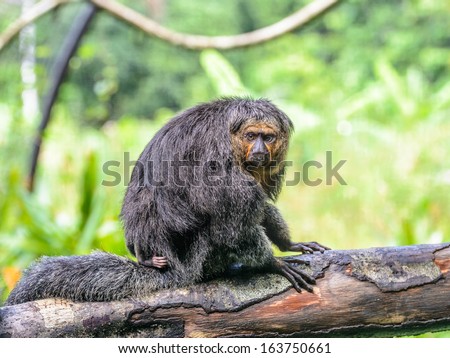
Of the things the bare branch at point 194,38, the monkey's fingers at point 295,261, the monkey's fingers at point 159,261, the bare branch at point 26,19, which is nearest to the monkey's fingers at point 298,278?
the monkey's fingers at point 295,261

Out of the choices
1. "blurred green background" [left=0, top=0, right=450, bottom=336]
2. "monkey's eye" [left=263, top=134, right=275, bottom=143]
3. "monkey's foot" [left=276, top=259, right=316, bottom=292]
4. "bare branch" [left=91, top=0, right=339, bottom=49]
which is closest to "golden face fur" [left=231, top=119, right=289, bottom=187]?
"monkey's eye" [left=263, top=134, right=275, bottom=143]

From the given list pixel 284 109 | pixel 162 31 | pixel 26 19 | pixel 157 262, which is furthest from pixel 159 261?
pixel 284 109

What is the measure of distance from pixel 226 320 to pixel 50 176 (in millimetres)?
7318

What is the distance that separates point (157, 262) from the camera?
3.02 metres

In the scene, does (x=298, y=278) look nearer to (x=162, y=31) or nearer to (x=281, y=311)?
(x=281, y=311)

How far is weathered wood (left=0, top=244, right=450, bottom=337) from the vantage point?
8.91 ft

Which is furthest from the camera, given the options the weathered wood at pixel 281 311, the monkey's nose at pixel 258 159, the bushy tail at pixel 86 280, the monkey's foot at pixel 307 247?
the monkey's foot at pixel 307 247

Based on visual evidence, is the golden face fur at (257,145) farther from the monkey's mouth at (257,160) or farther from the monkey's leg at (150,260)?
the monkey's leg at (150,260)

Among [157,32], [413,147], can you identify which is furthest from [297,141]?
[157,32]

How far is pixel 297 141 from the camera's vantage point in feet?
32.7

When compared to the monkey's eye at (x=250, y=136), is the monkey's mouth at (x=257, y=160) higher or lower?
lower

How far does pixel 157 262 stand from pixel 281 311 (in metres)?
0.71

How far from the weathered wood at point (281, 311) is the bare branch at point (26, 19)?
5366mm

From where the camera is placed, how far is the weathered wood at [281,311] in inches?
107
